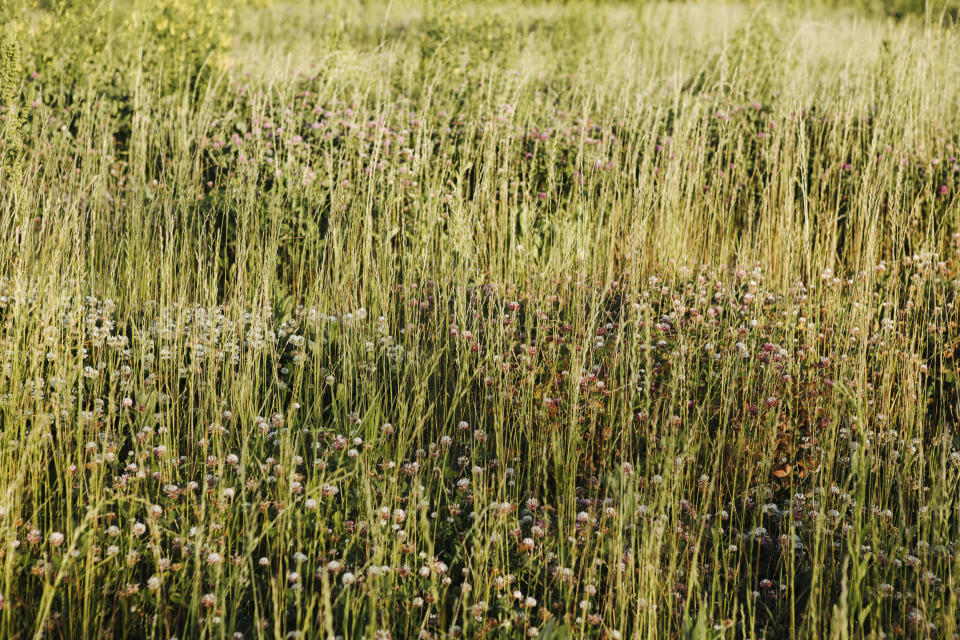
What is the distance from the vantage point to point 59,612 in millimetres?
1869

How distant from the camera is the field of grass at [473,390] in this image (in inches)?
75.4

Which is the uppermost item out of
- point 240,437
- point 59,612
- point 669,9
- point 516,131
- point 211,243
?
point 669,9

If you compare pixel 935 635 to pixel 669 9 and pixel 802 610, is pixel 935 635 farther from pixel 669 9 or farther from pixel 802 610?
pixel 669 9

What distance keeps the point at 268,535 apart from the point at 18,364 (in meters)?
1.04

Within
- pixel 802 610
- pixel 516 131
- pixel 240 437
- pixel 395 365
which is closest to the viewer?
pixel 802 610

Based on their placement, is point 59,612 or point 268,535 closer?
point 59,612

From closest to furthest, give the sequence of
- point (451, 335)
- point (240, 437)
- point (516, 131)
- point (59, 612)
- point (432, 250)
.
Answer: point (59, 612) → point (240, 437) → point (451, 335) → point (432, 250) → point (516, 131)

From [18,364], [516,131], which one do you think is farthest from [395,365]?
[516,131]

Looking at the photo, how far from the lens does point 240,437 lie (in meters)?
2.43

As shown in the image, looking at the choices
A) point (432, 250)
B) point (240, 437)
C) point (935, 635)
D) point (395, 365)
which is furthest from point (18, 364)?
point (935, 635)

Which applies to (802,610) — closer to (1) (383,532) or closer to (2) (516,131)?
(1) (383,532)

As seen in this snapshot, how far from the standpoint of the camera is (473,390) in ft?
9.25

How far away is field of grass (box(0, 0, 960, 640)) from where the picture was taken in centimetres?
192

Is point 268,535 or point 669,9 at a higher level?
point 669,9
